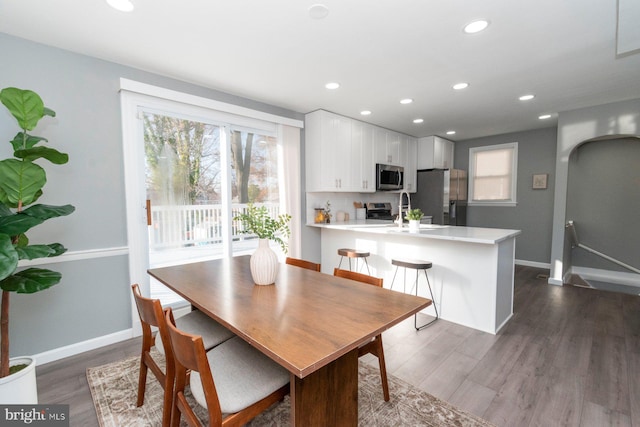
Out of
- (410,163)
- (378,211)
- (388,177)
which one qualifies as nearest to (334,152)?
(388,177)

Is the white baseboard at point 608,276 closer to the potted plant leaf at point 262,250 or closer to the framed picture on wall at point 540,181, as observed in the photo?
the framed picture on wall at point 540,181

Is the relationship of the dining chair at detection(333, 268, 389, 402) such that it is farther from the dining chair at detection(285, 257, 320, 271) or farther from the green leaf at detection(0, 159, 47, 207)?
the green leaf at detection(0, 159, 47, 207)

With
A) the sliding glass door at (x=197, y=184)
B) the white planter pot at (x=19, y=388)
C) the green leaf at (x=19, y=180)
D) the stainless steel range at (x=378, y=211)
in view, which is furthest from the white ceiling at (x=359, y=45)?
the white planter pot at (x=19, y=388)

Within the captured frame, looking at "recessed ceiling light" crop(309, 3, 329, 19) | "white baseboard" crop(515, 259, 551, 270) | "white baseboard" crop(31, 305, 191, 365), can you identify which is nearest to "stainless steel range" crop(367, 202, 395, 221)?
"white baseboard" crop(515, 259, 551, 270)

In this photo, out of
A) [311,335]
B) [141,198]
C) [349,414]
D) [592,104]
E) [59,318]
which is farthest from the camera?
[592,104]

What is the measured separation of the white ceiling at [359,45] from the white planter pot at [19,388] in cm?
219

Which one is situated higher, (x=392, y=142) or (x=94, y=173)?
(x=392, y=142)

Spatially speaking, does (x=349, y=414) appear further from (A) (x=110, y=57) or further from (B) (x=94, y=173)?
(A) (x=110, y=57)

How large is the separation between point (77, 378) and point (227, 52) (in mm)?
2747

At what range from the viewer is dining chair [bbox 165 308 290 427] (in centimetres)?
104

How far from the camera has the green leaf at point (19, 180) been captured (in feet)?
5.42

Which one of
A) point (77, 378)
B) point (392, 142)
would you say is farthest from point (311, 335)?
point (392, 142)

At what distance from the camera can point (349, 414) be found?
4.29 ft

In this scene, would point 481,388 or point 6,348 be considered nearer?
point 6,348
